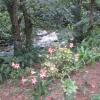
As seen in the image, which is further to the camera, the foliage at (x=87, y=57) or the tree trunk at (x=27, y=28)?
the tree trunk at (x=27, y=28)

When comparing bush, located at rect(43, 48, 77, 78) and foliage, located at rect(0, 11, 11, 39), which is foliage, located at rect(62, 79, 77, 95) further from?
foliage, located at rect(0, 11, 11, 39)

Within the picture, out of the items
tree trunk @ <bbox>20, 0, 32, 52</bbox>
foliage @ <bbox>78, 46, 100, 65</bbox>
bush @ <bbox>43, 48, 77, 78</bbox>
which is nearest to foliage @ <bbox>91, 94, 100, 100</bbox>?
bush @ <bbox>43, 48, 77, 78</bbox>

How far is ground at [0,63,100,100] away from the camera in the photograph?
5.51m

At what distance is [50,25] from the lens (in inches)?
367

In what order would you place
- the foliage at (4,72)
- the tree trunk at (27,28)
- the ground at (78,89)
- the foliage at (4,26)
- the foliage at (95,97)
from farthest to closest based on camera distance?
the foliage at (4,26)
the tree trunk at (27,28)
the foliage at (4,72)
the ground at (78,89)
the foliage at (95,97)

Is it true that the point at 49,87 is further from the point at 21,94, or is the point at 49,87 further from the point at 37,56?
the point at 37,56

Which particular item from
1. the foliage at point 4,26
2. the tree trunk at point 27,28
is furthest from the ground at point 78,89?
the foliage at point 4,26

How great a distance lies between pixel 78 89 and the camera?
18.4ft

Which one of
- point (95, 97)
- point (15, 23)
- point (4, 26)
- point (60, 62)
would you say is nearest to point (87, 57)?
point (60, 62)

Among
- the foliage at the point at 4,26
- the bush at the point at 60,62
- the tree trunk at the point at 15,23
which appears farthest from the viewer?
the foliage at the point at 4,26

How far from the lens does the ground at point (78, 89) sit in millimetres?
5512

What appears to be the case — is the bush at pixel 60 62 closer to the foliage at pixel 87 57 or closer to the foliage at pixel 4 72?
the foliage at pixel 87 57

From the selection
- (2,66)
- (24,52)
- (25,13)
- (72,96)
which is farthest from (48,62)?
(25,13)

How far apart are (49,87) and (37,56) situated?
2.11m
